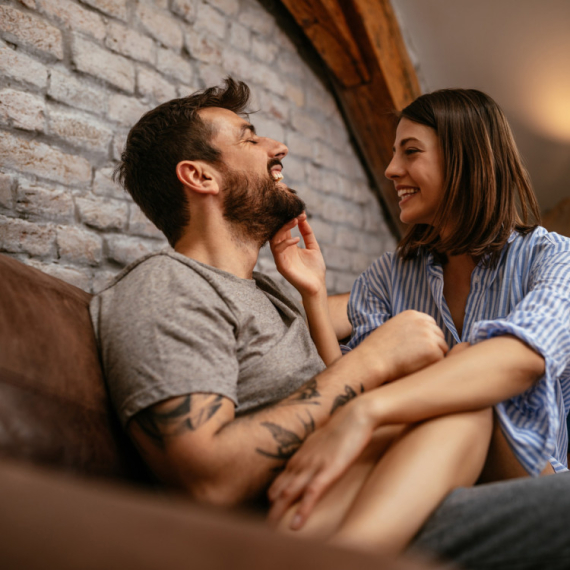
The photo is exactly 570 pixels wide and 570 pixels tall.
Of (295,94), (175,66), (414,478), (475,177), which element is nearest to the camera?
(414,478)

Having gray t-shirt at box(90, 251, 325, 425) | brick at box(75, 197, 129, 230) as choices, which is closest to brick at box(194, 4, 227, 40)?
brick at box(75, 197, 129, 230)

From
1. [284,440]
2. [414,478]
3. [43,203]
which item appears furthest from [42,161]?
[414,478]

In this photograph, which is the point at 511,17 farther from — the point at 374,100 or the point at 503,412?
the point at 503,412

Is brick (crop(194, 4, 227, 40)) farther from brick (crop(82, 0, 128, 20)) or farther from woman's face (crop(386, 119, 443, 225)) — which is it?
woman's face (crop(386, 119, 443, 225))

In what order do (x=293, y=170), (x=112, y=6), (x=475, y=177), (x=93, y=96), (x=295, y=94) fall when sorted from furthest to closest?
(x=295, y=94) < (x=293, y=170) < (x=112, y=6) < (x=93, y=96) < (x=475, y=177)

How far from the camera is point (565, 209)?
3.56 metres

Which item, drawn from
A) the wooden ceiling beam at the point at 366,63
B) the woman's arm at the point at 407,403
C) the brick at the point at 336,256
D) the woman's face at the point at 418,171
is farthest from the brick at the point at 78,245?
the wooden ceiling beam at the point at 366,63

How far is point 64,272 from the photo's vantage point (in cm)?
169

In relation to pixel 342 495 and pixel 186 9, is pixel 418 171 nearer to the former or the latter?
Answer: pixel 342 495

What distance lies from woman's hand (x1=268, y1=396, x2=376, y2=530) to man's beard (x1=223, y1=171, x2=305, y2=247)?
0.72 meters

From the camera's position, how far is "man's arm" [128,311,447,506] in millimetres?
862

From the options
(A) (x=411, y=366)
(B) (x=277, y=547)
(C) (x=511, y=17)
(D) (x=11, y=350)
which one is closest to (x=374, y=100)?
(C) (x=511, y=17)

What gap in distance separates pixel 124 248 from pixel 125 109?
54cm

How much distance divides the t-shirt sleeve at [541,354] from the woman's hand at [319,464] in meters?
0.33
